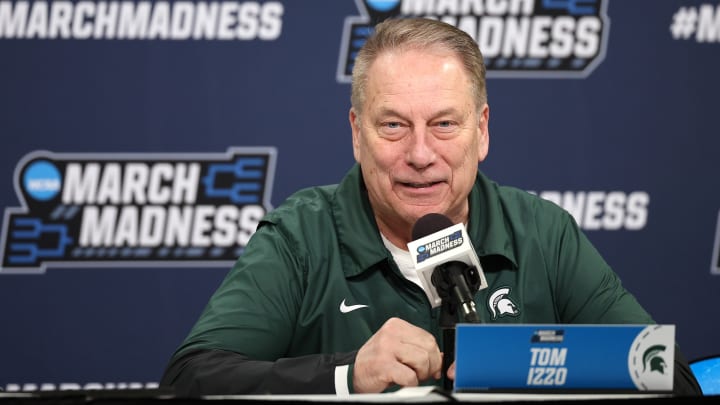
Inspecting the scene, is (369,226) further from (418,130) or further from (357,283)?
(418,130)

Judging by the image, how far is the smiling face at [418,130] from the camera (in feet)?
7.69

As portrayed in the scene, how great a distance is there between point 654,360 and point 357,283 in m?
1.01

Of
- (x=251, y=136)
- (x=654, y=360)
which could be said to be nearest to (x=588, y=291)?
→ (x=654, y=360)

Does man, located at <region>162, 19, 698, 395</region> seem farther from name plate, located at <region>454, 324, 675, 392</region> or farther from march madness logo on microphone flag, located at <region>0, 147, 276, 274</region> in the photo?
march madness logo on microphone flag, located at <region>0, 147, 276, 274</region>

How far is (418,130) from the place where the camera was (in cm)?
235

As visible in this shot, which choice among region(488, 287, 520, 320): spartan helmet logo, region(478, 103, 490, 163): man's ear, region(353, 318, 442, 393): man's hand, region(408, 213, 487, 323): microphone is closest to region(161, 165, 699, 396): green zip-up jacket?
region(488, 287, 520, 320): spartan helmet logo

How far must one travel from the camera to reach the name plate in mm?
1510

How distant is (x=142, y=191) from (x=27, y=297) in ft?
1.96

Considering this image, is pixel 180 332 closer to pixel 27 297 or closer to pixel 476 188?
pixel 27 297

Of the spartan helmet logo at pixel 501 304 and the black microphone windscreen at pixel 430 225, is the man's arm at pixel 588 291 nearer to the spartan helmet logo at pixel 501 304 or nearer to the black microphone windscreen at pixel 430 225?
the spartan helmet logo at pixel 501 304

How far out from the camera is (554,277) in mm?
2533

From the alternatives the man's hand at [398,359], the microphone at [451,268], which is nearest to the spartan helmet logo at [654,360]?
the microphone at [451,268]

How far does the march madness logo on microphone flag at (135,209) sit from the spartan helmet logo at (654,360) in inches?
94.7

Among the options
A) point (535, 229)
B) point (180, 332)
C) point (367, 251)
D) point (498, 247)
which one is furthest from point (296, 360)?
point (180, 332)
